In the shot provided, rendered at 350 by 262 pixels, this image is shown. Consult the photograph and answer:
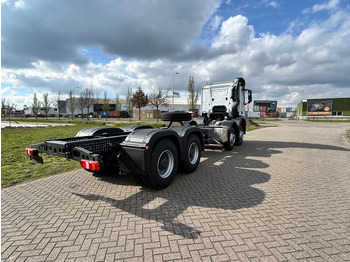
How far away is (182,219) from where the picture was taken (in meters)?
3.07

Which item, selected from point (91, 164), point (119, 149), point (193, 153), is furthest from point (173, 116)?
point (91, 164)

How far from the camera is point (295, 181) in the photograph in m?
4.79

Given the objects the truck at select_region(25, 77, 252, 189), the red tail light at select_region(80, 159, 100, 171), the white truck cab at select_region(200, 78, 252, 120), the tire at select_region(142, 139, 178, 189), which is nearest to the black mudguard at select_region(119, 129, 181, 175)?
the truck at select_region(25, 77, 252, 189)

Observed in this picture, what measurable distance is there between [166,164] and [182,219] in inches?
62.0

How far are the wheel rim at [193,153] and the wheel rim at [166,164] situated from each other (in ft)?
3.62

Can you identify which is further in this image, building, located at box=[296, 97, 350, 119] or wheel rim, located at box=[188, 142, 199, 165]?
building, located at box=[296, 97, 350, 119]

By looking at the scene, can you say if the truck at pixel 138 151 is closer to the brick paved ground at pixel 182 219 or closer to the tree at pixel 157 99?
the brick paved ground at pixel 182 219

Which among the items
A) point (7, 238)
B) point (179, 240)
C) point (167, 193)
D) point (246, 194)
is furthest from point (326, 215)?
point (7, 238)

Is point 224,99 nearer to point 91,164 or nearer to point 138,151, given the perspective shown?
point 138,151

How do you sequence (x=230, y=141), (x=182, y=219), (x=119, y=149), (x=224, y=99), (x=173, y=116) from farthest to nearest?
(x=224, y=99), (x=230, y=141), (x=173, y=116), (x=119, y=149), (x=182, y=219)

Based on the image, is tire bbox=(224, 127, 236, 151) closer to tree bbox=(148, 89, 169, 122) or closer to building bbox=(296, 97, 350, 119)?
tree bbox=(148, 89, 169, 122)

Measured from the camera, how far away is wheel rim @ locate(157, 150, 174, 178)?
14.3ft

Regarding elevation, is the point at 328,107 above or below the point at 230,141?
above

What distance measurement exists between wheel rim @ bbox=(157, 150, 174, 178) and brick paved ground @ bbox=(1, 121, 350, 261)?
34 cm
